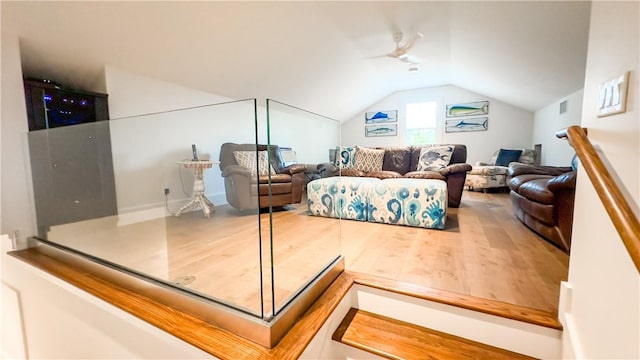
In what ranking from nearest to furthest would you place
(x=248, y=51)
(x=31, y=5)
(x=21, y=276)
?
(x=21, y=276) < (x=31, y=5) < (x=248, y=51)

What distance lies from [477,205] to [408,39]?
251 cm

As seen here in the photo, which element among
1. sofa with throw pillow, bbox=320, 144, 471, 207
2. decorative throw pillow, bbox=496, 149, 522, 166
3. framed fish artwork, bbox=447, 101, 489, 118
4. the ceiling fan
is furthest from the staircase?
framed fish artwork, bbox=447, 101, 489, 118

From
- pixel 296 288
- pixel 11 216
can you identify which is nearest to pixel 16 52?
pixel 11 216

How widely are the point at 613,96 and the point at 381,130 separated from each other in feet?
20.8

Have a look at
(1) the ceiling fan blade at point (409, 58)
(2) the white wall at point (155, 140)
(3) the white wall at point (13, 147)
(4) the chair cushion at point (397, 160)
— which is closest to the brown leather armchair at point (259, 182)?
(2) the white wall at point (155, 140)

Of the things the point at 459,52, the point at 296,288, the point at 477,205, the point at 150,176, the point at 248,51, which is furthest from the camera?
the point at 459,52

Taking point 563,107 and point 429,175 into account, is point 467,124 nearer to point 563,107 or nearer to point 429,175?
point 563,107

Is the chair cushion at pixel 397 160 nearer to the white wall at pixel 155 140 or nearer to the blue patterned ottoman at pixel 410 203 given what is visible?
the blue patterned ottoman at pixel 410 203

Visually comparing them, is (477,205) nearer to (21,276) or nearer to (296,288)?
(296,288)

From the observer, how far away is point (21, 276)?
1866 millimetres

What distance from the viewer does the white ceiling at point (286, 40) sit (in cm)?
226

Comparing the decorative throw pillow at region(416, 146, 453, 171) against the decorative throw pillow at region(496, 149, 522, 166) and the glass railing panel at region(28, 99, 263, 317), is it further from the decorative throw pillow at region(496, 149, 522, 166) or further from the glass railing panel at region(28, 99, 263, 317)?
the glass railing panel at region(28, 99, 263, 317)

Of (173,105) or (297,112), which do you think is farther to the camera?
(173,105)

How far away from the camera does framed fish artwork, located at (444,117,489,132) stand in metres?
5.97
